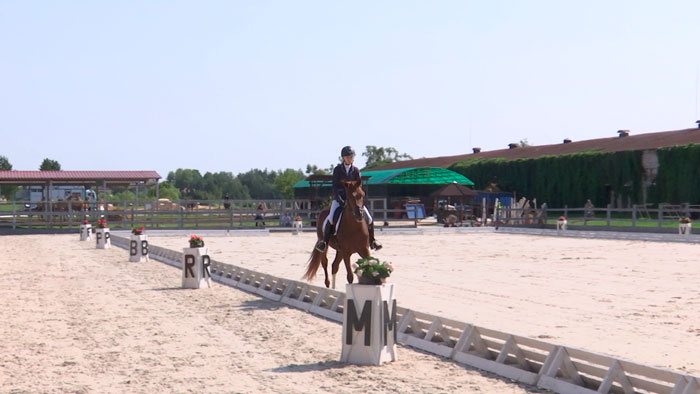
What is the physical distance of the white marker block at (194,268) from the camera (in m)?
15.3

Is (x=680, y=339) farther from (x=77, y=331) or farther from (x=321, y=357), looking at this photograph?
(x=77, y=331)

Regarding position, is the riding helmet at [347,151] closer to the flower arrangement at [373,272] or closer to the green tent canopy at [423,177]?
the flower arrangement at [373,272]

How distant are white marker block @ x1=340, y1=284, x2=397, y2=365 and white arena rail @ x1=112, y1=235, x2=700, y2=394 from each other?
71cm

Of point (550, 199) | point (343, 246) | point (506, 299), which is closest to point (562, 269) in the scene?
point (506, 299)

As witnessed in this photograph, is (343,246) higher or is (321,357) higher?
(343,246)

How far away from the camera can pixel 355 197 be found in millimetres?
11672

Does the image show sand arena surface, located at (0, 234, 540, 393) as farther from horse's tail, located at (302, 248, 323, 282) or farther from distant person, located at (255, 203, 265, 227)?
distant person, located at (255, 203, 265, 227)

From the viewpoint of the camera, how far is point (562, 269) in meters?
18.7

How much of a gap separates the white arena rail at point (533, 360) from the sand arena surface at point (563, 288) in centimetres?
102

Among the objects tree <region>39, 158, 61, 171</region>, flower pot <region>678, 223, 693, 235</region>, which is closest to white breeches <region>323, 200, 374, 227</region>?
flower pot <region>678, 223, 693, 235</region>

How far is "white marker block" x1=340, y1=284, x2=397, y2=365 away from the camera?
26.2 feet

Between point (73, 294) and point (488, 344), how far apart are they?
8378 mm

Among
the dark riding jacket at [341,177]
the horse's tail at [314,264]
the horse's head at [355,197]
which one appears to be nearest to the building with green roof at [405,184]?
the horse's tail at [314,264]

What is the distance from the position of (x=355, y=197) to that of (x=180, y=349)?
12.0ft
